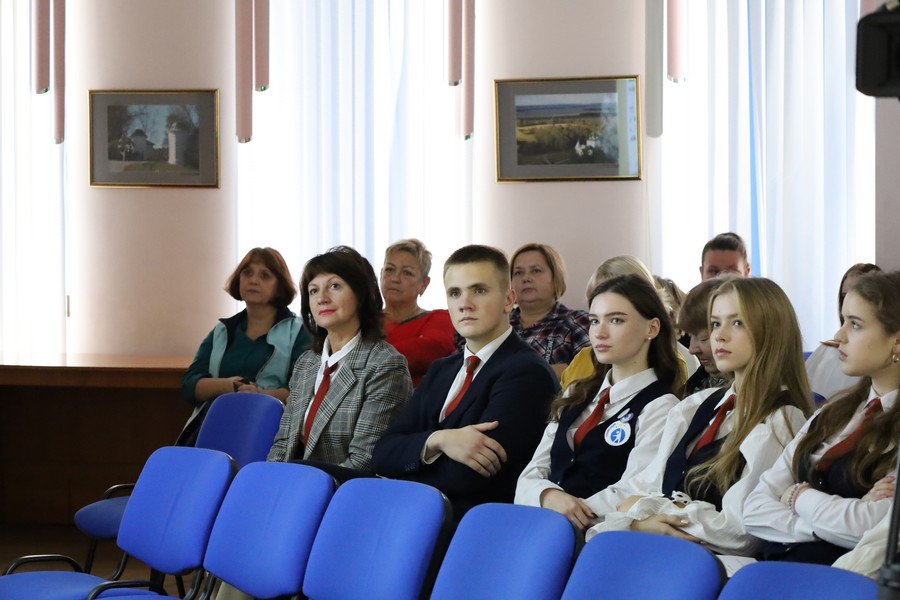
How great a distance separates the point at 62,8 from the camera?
604 centimetres

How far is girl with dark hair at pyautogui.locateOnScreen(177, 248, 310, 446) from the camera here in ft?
16.0

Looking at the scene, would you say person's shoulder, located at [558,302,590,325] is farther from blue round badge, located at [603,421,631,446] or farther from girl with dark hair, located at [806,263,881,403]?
blue round badge, located at [603,421,631,446]

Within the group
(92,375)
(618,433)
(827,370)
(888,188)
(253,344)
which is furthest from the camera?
Result: (92,375)

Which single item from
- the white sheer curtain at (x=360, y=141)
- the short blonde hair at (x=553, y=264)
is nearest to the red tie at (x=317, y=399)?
the short blonde hair at (x=553, y=264)

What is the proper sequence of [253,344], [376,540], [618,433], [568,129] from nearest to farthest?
1. [376,540]
2. [618,433]
3. [253,344]
4. [568,129]

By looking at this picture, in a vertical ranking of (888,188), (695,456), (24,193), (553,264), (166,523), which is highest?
(24,193)

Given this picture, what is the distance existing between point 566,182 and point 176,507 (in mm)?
3351

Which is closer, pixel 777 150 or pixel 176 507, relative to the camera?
pixel 176 507

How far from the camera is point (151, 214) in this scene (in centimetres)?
622

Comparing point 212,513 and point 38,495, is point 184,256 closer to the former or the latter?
point 38,495

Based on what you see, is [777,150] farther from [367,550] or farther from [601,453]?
[367,550]

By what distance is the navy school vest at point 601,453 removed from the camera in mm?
3010

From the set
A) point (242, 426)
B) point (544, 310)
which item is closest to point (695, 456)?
point (242, 426)

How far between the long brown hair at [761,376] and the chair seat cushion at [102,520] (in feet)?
7.21
